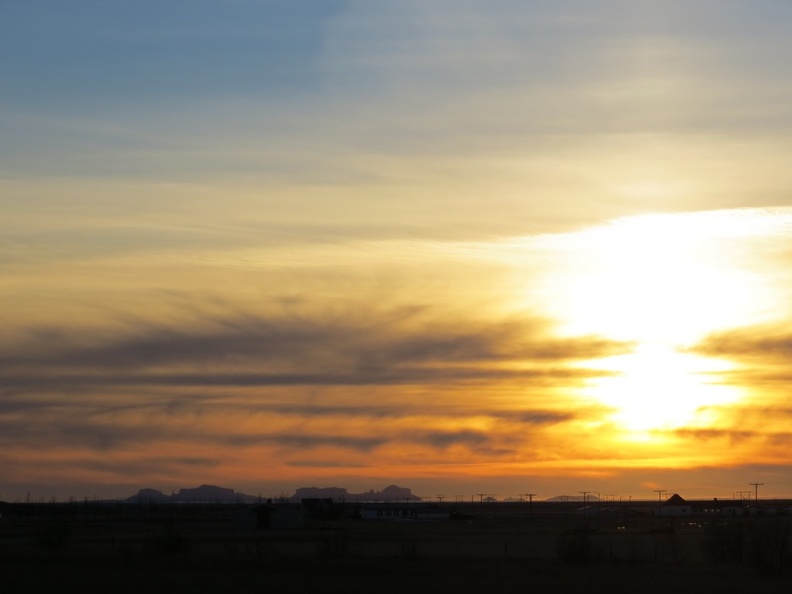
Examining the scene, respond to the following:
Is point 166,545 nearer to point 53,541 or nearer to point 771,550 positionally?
point 53,541

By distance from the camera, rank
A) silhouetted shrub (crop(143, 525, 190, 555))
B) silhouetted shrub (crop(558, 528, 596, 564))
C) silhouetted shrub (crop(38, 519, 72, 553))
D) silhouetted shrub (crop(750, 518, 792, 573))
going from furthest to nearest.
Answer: silhouetted shrub (crop(38, 519, 72, 553)) < silhouetted shrub (crop(143, 525, 190, 555)) < silhouetted shrub (crop(558, 528, 596, 564)) < silhouetted shrub (crop(750, 518, 792, 573))

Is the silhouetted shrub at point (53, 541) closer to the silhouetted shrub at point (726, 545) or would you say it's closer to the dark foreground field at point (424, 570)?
the dark foreground field at point (424, 570)

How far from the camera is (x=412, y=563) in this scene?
5531 centimetres

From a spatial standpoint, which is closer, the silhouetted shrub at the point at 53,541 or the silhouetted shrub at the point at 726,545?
the silhouetted shrub at the point at 726,545

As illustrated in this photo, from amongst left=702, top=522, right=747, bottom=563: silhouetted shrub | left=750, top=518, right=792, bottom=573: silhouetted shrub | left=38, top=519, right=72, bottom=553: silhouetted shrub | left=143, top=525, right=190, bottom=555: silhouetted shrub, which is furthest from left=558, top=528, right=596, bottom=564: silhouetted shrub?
left=38, top=519, right=72, bottom=553: silhouetted shrub

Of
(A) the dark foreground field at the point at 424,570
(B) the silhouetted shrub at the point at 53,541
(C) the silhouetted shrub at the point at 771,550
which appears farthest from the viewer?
(B) the silhouetted shrub at the point at 53,541

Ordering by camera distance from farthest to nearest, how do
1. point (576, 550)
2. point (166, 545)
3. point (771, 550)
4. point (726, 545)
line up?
point (166, 545)
point (726, 545)
point (576, 550)
point (771, 550)

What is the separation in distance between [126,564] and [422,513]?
424 feet

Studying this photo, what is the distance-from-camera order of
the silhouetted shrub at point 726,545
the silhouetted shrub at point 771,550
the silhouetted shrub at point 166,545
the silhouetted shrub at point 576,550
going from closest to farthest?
1. the silhouetted shrub at point 771,550
2. the silhouetted shrub at point 576,550
3. the silhouetted shrub at point 726,545
4. the silhouetted shrub at point 166,545

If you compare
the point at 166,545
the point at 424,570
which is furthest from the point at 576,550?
the point at 166,545

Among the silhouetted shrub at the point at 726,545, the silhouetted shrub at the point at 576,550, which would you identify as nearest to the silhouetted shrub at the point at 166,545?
the silhouetted shrub at the point at 576,550

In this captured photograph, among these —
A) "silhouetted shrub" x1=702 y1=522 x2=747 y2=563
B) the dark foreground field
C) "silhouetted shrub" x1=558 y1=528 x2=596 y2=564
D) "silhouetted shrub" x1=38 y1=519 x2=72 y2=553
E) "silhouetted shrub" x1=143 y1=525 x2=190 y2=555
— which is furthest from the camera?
"silhouetted shrub" x1=38 y1=519 x2=72 y2=553

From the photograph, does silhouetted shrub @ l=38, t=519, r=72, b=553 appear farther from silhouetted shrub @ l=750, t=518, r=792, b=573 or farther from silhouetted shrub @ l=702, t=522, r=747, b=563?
silhouetted shrub @ l=750, t=518, r=792, b=573

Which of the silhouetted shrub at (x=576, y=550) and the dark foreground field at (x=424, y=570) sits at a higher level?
the silhouetted shrub at (x=576, y=550)
